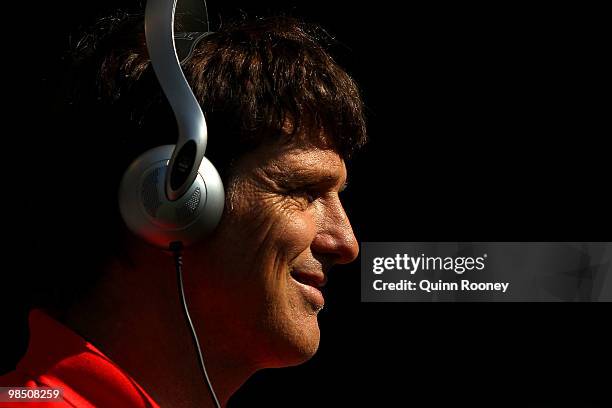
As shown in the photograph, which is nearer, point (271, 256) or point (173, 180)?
point (173, 180)

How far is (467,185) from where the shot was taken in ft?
10.3

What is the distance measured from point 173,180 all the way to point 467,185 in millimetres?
1789

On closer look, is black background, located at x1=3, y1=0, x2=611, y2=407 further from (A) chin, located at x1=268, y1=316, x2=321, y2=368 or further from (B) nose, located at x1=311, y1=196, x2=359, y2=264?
(A) chin, located at x1=268, y1=316, x2=321, y2=368

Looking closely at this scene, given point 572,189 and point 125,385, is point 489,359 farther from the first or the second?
point 125,385

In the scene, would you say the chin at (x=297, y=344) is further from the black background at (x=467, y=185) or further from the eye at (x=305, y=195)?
the black background at (x=467, y=185)

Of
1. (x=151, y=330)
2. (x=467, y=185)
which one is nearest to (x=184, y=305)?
(x=151, y=330)

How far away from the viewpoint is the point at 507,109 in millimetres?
3105

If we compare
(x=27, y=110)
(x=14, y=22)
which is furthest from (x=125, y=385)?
(x=14, y=22)

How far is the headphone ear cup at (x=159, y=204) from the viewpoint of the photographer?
4.88 ft

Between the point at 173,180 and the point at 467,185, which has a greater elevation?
the point at 173,180

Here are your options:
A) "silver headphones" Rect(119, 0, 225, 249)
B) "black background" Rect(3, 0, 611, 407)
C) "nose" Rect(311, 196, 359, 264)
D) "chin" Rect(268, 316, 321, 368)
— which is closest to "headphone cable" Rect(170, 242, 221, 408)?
"silver headphones" Rect(119, 0, 225, 249)

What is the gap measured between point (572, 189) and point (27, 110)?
1591 mm

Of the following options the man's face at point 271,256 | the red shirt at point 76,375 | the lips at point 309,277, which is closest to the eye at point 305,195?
the man's face at point 271,256

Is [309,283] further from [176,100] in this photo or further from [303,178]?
[176,100]
